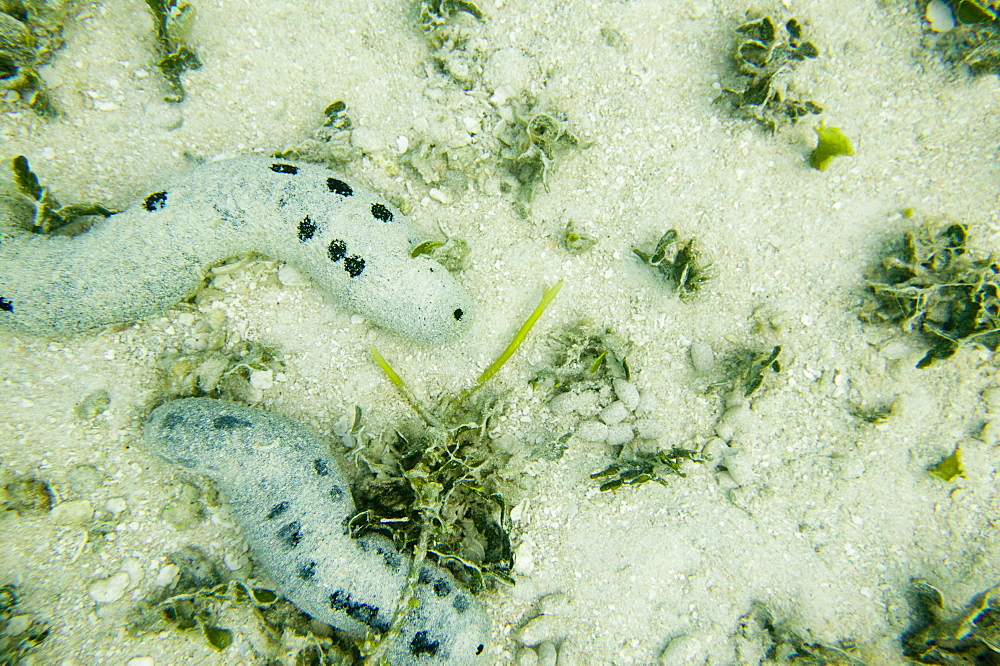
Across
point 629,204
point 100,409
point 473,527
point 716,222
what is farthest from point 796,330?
point 100,409

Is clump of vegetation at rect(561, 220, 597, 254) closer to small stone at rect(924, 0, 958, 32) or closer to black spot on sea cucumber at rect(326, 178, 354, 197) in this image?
black spot on sea cucumber at rect(326, 178, 354, 197)

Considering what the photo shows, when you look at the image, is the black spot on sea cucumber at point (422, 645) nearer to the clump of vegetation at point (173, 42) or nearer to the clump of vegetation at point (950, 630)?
the clump of vegetation at point (950, 630)

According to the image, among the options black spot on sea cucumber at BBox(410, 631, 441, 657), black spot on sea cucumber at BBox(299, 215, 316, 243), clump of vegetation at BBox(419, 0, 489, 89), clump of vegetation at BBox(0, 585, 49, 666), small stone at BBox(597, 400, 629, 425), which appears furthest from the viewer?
clump of vegetation at BBox(419, 0, 489, 89)

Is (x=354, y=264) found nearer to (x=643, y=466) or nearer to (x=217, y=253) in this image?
(x=217, y=253)

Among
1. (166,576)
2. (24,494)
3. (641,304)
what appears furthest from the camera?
(641,304)

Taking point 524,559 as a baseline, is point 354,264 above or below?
above

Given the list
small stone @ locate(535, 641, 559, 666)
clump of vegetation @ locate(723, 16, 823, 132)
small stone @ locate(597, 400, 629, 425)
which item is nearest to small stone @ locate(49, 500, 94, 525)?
small stone @ locate(535, 641, 559, 666)

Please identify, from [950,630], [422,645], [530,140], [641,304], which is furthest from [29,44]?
[950,630]
